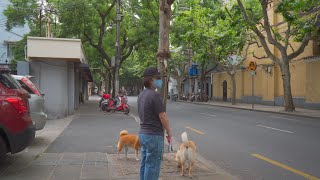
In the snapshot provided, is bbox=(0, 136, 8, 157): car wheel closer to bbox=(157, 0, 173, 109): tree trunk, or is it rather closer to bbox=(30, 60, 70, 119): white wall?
bbox=(157, 0, 173, 109): tree trunk

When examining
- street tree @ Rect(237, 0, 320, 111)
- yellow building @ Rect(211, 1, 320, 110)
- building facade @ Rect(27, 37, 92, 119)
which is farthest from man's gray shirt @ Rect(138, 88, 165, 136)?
yellow building @ Rect(211, 1, 320, 110)

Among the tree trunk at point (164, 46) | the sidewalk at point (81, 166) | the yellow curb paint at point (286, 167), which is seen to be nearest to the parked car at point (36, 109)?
the sidewalk at point (81, 166)

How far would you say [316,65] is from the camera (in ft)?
88.0

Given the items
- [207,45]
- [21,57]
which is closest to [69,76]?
[207,45]

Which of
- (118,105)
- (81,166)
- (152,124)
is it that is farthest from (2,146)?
(118,105)

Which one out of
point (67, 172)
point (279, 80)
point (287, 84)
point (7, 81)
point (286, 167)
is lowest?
point (286, 167)

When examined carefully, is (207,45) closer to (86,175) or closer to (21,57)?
(21,57)

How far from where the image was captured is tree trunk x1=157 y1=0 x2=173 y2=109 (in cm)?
795

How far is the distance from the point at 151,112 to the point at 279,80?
29192mm

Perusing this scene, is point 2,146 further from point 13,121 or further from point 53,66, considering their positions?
point 53,66

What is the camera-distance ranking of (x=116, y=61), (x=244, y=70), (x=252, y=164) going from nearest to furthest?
(x=252, y=164)
(x=116, y=61)
(x=244, y=70)

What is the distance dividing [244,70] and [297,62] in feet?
33.9

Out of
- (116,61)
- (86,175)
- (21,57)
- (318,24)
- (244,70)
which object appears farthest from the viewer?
(244,70)

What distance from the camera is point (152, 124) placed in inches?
200
